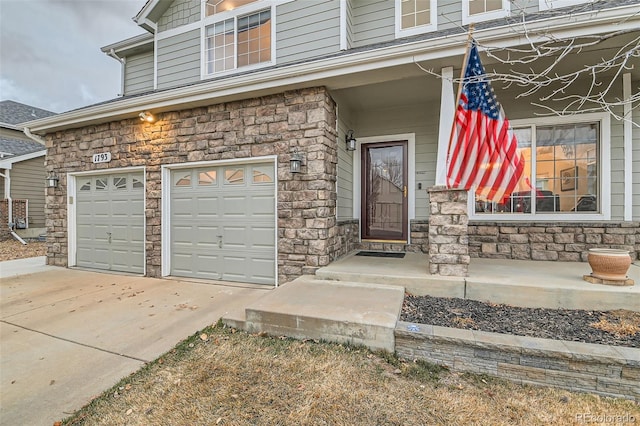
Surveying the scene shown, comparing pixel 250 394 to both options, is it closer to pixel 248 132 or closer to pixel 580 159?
pixel 248 132

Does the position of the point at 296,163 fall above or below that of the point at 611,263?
above

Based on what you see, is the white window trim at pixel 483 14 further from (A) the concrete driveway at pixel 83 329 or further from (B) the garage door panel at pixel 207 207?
(A) the concrete driveway at pixel 83 329

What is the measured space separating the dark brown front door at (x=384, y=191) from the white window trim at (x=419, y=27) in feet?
6.81

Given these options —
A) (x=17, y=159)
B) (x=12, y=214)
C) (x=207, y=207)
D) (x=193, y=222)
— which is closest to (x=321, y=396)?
(x=207, y=207)

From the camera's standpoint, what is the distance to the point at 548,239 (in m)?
4.86

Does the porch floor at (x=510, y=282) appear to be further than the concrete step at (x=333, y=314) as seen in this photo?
Yes

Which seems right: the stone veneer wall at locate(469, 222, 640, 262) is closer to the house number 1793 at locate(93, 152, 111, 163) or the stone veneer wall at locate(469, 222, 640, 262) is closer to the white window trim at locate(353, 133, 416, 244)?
the white window trim at locate(353, 133, 416, 244)

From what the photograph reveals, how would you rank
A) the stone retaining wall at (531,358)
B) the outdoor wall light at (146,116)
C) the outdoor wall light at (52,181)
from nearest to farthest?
the stone retaining wall at (531,358) < the outdoor wall light at (146,116) < the outdoor wall light at (52,181)

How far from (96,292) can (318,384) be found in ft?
14.3

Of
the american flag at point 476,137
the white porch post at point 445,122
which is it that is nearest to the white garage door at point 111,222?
the white porch post at point 445,122

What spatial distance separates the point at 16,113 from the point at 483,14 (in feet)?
69.3

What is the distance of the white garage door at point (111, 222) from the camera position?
5938 mm

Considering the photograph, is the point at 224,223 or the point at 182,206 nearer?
the point at 224,223

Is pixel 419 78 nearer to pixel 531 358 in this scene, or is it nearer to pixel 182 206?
pixel 531 358
